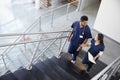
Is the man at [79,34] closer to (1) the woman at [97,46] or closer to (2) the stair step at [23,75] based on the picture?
(1) the woman at [97,46]

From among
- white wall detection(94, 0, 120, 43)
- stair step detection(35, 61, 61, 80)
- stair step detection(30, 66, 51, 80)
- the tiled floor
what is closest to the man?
stair step detection(35, 61, 61, 80)

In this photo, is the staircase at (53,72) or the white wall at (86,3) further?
the white wall at (86,3)

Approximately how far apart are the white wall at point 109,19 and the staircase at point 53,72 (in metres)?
1.93

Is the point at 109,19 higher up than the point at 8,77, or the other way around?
the point at 109,19

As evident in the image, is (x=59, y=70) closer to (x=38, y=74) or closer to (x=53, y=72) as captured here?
(x=53, y=72)

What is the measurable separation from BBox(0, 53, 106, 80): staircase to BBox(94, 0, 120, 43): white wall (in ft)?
6.33

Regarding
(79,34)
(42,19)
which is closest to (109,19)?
(79,34)

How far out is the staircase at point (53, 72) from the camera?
3.90 metres

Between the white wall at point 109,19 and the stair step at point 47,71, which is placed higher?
the white wall at point 109,19

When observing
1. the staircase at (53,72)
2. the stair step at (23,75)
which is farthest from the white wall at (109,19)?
the stair step at (23,75)

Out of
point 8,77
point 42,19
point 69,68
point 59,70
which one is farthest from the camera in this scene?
point 42,19

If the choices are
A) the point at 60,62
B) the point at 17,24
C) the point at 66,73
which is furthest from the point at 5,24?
the point at 66,73

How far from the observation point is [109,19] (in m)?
6.39

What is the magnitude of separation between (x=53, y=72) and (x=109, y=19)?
10.1 feet
